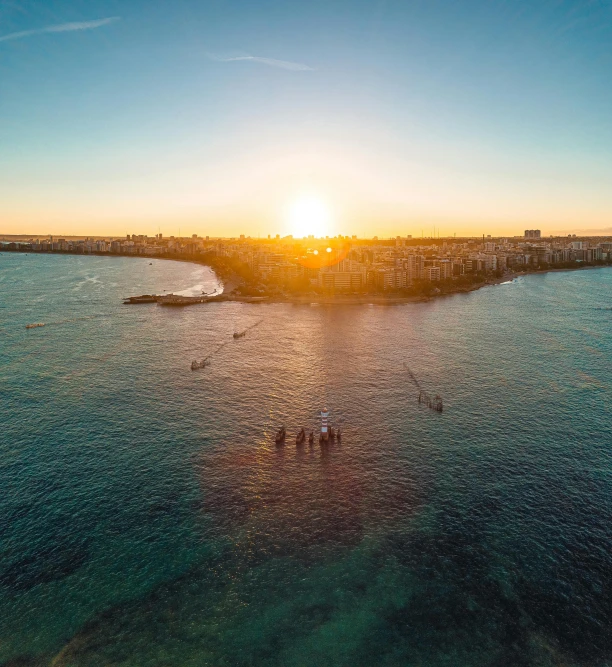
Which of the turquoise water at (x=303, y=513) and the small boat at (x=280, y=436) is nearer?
the turquoise water at (x=303, y=513)

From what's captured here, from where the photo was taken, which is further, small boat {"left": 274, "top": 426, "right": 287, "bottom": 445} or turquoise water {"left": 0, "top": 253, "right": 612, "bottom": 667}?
small boat {"left": 274, "top": 426, "right": 287, "bottom": 445}

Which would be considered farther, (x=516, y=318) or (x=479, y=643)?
(x=516, y=318)

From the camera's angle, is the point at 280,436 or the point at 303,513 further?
the point at 280,436

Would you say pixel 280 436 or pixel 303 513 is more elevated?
pixel 280 436

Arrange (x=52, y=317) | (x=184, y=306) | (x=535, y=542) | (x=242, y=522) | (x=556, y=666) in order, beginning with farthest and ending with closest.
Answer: (x=184, y=306), (x=52, y=317), (x=242, y=522), (x=535, y=542), (x=556, y=666)

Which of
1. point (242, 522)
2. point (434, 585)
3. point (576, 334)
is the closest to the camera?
point (434, 585)

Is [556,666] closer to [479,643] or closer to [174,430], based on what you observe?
[479,643]

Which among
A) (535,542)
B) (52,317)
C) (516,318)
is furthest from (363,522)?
(52,317)

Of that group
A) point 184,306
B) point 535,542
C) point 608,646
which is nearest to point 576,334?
point 535,542
